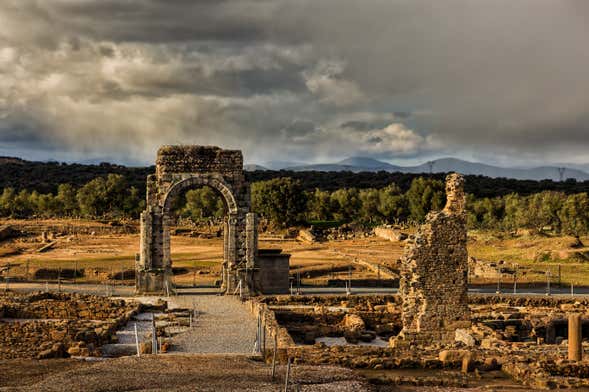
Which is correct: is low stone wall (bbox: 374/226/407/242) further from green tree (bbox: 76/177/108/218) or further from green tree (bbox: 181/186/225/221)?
green tree (bbox: 76/177/108/218)

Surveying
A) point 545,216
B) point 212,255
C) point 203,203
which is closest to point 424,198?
point 545,216

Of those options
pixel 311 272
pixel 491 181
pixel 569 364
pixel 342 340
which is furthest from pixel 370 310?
pixel 491 181

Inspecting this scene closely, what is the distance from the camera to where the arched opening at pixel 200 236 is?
37.1m

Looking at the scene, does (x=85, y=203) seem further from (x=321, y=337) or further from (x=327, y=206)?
(x=321, y=337)

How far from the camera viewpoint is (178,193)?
36969 millimetres

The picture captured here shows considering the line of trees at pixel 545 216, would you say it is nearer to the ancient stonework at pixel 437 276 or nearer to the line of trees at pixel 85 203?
the line of trees at pixel 85 203

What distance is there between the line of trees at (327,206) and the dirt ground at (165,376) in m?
67.3

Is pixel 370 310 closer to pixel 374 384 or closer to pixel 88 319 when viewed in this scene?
pixel 88 319

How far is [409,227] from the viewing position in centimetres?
9031

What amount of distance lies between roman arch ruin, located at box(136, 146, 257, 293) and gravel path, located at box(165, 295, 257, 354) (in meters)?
1.93

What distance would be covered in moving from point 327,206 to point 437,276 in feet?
255

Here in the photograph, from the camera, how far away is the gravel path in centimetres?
2331

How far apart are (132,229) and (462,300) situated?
203 ft

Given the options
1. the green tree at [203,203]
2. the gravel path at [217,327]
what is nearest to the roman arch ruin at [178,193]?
the gravel path at [217,327]
